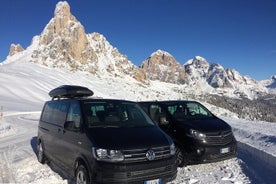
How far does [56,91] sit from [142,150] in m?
7.92

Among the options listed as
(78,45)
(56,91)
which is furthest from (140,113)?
(78,45)

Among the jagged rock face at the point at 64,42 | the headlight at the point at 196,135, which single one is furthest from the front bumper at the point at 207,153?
the jagged rock face at the point at 64,42

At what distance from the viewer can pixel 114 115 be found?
656 centimetres

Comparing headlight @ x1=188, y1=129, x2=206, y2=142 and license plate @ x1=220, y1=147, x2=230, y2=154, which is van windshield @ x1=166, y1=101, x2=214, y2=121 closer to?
headlight @ x1=188, y1=129, x2=206, y2=142

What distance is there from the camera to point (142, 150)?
215 inches

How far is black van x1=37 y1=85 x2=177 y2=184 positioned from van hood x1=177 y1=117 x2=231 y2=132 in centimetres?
182

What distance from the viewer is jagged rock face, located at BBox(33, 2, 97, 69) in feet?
456

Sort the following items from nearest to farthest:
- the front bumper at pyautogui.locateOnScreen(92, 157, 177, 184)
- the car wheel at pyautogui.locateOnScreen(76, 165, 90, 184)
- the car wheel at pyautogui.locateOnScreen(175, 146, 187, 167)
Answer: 1. the front bumper at pyautogui.locateOnScreen(92, 157, 177, 184)
2. the car wheel at pyautogui.locateOnScreen(76, 165, 90, 184)
3. the car wheel at pyautogui.locateOnScreen(175, 146, 187, 167)

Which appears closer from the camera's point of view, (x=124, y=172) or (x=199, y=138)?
(x=124, y=172)

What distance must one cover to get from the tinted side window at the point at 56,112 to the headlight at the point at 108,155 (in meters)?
2.06

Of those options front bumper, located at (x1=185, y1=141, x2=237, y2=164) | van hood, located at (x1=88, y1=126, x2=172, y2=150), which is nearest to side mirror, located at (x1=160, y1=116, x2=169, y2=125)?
front bumper, located at (x1=185, y1=141, x2=237, y2=164)

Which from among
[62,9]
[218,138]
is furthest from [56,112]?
[62,9]

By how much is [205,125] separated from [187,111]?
1.31 m

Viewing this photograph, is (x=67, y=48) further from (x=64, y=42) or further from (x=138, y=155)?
(x=138, y=155)
